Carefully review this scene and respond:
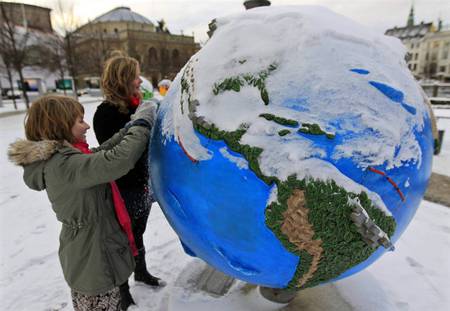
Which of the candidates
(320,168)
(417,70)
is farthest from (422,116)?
(417,70)

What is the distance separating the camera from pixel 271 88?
166 cm

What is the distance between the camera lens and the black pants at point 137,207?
262 centimetres

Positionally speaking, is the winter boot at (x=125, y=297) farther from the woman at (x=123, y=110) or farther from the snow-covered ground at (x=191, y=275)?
the woman at (x=123, y=110)

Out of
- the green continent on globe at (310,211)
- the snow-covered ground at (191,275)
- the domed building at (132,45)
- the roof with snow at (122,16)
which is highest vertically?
the roof with snow at (122,16)

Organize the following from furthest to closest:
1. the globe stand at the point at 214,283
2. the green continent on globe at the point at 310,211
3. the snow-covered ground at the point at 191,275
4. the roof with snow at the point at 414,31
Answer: the roof with snow at the point at 414,31, the globe stand at the point at 214,283, the snow-covered ground at the point at 191,275, the green continent on globe at the point at 310,211

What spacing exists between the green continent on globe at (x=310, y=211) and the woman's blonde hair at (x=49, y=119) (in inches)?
28.1

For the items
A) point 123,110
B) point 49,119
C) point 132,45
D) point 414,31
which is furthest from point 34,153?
point 414,31

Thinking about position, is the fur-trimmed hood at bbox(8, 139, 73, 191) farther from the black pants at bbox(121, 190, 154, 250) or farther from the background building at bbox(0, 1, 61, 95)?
the background building at bbox(0, 1, 61, 95)

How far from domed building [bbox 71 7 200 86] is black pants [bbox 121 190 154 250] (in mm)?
24498

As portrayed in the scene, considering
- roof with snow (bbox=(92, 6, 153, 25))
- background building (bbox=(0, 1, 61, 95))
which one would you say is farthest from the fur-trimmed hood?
roof with snow (bbox=(92, 6, 153, 25))

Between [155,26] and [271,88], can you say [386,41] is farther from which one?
[155,26]

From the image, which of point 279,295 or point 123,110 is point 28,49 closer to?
point 123,110

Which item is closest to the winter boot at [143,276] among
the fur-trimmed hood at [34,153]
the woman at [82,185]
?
the woman at [82,185]

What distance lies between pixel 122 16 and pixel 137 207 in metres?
67.3
